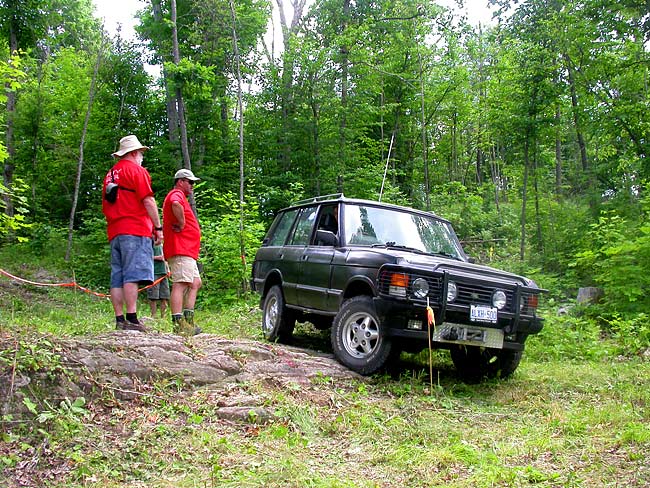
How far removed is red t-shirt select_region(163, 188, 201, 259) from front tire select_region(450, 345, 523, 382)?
326 cm

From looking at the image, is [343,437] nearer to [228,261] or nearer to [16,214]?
[228,261]

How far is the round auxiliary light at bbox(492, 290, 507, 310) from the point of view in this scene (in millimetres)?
5684

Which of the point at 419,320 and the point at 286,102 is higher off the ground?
the point at 286,102

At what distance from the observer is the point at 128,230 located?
18.0 ft

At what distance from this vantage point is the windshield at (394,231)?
21.4ft

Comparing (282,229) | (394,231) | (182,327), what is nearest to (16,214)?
(282,229)

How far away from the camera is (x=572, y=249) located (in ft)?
44.0

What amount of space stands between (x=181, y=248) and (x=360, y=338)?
2407 mm

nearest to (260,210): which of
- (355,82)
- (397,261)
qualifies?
(355,82)

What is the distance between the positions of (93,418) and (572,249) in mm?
12174

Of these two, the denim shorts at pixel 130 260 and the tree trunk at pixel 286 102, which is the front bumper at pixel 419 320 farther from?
the tree trunk at pixel 286 102

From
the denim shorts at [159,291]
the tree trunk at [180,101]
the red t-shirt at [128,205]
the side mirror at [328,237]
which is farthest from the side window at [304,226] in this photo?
the tree trunk at [180,101]

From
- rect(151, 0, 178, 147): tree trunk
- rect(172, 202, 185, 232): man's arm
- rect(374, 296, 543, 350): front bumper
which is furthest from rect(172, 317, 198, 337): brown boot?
rect(151, 0, 178, 147): tree trunk

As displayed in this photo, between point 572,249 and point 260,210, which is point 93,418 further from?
point 260,210
